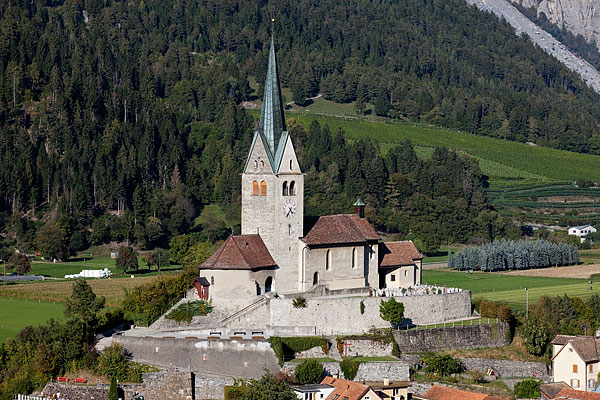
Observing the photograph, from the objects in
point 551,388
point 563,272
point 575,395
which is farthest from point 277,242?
point 563,272

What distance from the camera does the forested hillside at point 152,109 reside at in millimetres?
122062

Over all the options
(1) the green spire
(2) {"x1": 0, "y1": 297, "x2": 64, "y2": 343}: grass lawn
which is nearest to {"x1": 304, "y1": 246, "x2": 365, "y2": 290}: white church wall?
(1) the green spire

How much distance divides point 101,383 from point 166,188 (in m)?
67.1

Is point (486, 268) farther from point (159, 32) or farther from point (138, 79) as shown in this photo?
point (159, 32)

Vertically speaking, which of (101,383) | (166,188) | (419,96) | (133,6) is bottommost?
(101,383)

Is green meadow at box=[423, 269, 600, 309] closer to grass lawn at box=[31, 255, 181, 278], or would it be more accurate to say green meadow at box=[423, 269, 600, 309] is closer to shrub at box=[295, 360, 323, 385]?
grass lawn at box=[31, 255, 181, 278]

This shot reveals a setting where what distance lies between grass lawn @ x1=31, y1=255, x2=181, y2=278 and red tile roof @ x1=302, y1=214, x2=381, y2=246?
27223 mm

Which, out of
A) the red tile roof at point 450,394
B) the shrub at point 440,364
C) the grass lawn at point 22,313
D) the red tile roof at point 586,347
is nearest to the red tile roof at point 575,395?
the red tile roof at point 450,394

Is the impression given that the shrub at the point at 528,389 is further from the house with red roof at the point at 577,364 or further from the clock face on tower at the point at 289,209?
the clock face on tower at the point at 289,209

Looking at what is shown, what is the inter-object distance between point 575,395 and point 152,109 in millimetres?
87044

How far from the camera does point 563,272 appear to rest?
329ft

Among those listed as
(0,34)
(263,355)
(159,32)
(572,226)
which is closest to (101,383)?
(263,355)

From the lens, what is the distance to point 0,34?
5807 inches

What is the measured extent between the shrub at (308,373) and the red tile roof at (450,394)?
216 inches
